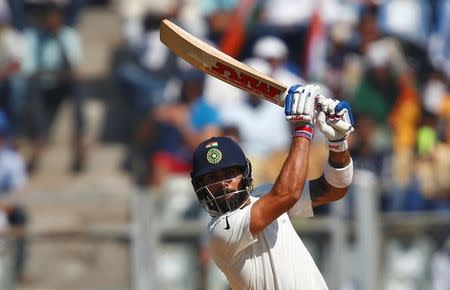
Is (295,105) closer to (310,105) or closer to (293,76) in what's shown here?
(310,105)

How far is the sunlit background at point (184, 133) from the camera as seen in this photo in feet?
29.6

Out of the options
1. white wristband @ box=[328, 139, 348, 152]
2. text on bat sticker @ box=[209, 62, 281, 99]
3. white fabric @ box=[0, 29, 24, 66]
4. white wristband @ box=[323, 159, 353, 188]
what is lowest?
white wristband @ box=[323, 159, 353, 188]

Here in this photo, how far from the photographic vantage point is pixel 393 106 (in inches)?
431

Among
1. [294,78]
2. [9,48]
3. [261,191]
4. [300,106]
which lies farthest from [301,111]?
[9,48]

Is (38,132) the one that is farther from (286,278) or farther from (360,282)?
(286,278)

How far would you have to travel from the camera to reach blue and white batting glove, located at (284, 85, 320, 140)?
497 centimetres

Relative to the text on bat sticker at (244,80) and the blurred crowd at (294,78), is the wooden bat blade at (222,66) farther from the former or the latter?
the blurred crowd at (294,78)

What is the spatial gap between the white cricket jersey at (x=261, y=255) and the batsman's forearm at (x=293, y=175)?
22 centimetres

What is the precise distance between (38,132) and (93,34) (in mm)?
1400

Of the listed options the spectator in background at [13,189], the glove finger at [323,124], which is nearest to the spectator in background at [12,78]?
the spectator in background at [13,189]

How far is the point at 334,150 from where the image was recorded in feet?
17.2

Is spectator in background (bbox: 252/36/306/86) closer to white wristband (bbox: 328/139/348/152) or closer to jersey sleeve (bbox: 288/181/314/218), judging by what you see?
jersey sleeve (bbox: 288/181/314/218)

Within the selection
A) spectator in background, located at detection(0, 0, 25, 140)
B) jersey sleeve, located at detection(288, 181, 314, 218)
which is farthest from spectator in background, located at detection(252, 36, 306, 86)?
jersey sleeve, located at detection(288, 181, 314, 218)

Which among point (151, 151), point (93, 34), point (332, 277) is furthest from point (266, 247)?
point (93, 34)
